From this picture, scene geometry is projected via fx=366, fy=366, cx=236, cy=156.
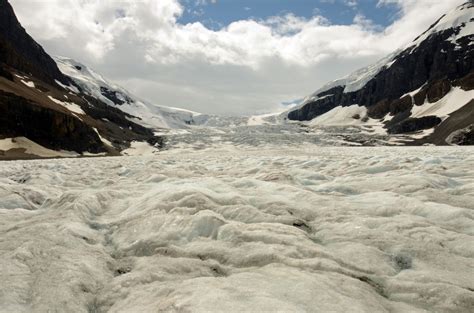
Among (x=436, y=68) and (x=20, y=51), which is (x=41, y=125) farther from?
(x=436, y=68)

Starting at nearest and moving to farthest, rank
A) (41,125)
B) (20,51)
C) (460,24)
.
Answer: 1. (41,125)
2. (20,51)
3. (460,24)

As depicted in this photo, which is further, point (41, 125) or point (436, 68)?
point (436, 68)

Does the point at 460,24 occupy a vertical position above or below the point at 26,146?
above

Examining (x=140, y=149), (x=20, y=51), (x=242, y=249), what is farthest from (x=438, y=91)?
(x=20, y=51)

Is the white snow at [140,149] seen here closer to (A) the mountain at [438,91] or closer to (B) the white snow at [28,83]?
(B) the white snow at [28,83]

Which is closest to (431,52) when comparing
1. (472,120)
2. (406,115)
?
(406,115)

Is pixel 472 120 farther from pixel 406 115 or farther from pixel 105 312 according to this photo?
pixel 105 312

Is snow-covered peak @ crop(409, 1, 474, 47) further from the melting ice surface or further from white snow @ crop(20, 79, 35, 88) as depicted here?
the melting ice surface
